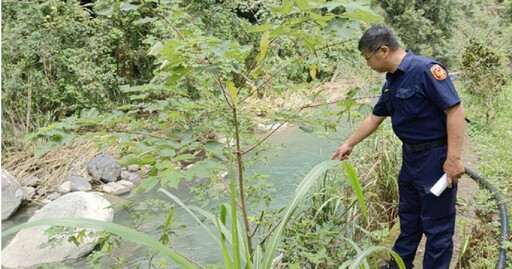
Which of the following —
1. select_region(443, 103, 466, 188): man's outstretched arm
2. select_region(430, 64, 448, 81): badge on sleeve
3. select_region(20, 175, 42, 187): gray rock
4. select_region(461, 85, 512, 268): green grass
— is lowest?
select_region(20, 175, 42, 187): gray rock

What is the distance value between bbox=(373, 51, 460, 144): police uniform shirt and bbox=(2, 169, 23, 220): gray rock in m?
4.63

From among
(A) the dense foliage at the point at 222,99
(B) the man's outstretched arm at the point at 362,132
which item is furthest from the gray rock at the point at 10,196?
(B) the man's outstretched arm at the point at 362,132

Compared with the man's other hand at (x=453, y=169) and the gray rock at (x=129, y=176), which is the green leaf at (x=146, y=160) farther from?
the gray rock at (x=129, y=176)

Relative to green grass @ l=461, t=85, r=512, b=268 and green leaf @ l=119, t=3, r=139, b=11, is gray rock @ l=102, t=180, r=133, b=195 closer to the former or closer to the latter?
green grass @ l=461, t=85, r=512, b=268

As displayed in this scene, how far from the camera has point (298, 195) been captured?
43.2 inches

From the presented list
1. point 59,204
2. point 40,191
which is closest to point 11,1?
point 40,191

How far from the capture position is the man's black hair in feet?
5.75

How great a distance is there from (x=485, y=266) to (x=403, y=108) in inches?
36.0

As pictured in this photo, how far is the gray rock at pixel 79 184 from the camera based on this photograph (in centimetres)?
540

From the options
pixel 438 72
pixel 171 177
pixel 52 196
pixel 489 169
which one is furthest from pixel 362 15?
pixel 52 196

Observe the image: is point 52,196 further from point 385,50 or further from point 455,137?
point 455,137

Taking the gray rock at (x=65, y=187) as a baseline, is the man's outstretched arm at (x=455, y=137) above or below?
above

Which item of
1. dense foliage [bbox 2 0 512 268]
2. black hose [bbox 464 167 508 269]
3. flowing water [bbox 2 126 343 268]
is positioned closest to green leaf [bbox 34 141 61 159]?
Result: dense foliage [bbox 2 0 512 268]

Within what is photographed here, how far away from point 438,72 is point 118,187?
482cm
